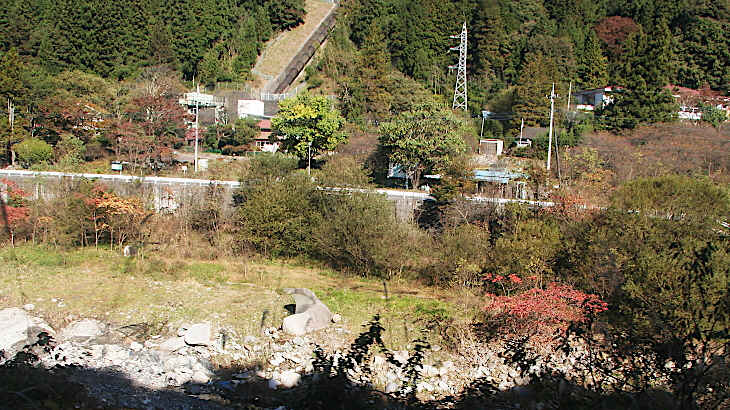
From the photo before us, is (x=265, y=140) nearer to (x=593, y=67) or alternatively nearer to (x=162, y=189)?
(x=162, y=189)

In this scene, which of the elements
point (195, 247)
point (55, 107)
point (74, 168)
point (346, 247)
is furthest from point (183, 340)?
point (55, 107)

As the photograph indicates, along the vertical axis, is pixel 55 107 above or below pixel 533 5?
below

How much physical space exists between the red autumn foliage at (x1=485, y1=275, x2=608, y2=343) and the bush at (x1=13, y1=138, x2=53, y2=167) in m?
18.0

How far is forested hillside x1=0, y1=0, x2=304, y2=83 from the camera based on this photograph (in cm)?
2966

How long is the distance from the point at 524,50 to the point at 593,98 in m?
5.49

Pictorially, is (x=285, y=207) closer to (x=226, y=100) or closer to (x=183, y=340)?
(x=183, y=340)

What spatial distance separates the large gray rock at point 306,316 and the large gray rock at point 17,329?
144 inches

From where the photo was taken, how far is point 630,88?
21094 millimetres

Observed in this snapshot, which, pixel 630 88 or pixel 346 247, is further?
pixel 630 88

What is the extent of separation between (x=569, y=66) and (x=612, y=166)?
11.3m

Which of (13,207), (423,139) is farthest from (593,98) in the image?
(13,207)

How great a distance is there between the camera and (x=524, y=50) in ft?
95.6

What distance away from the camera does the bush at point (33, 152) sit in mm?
20422

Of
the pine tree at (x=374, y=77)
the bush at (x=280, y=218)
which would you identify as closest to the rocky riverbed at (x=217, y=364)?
the bush at (x=280, y=218)
